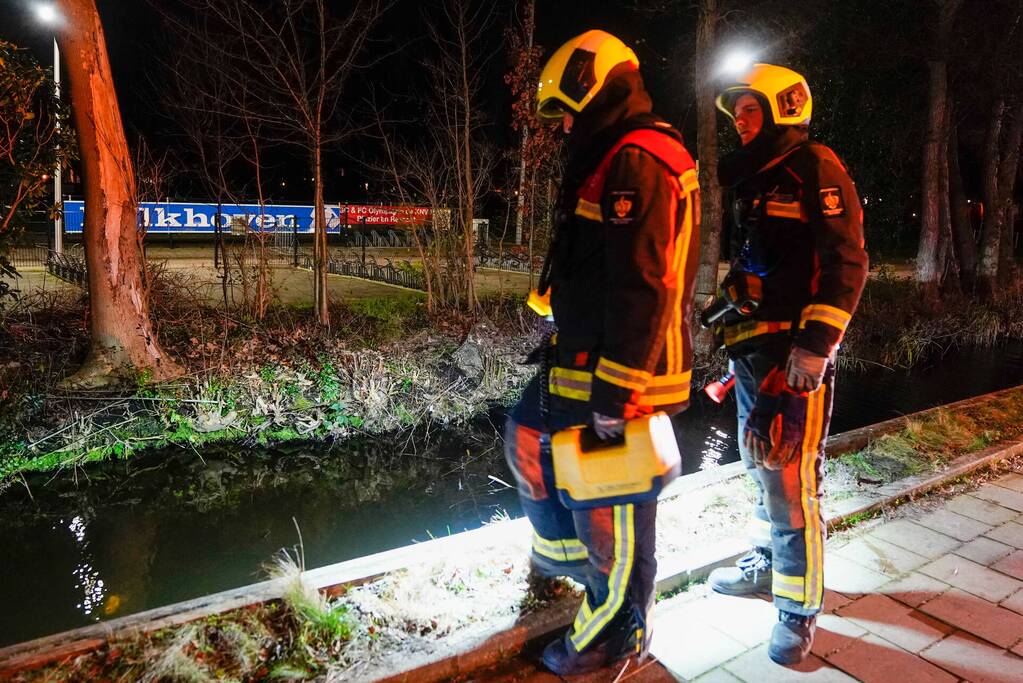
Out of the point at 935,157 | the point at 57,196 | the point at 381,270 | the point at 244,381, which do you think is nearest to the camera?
the point at 244,381

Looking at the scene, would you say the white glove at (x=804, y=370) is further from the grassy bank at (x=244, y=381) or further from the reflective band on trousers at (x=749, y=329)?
the grassy bank at (x=244, y=381)

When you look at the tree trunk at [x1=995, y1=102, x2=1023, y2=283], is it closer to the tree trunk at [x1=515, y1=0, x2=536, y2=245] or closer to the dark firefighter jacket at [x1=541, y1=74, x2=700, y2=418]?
the tree trunk at [x1=515, y1=0, x2=536, y2=245]

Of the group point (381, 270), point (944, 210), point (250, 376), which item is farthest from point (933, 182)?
point (250, 376)

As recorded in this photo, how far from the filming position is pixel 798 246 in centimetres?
272

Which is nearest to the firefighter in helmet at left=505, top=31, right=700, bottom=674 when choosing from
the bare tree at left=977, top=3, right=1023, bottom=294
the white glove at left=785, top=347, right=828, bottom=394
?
the white glove at left=785, top=347, right=828, bottom=394

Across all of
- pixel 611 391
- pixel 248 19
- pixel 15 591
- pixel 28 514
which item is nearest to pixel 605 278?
pixel 611 391

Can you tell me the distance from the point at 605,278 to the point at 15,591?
14.4ft

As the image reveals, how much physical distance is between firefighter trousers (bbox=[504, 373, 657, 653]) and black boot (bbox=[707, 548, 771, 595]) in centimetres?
75

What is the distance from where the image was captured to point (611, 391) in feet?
7.15

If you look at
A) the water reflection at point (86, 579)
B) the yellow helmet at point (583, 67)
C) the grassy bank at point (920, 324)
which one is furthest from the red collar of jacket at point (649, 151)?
the grassy bank at point (920, 324)

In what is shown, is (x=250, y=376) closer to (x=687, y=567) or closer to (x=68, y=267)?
(x=68, y=267)

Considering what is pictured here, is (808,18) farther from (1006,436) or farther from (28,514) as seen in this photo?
(28,514)

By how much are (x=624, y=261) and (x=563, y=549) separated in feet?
3.79

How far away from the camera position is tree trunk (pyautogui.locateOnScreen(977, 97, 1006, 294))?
1431 centimetres
